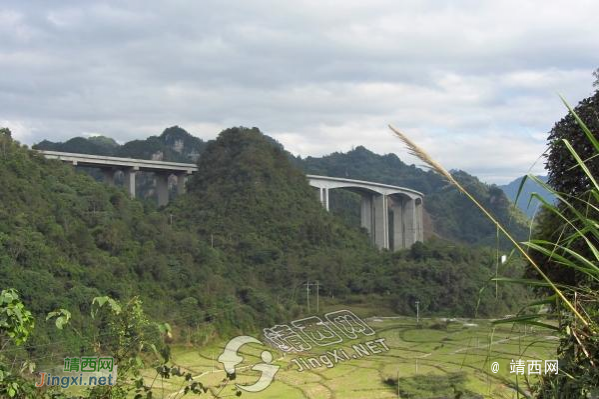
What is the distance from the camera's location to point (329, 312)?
63.7 ft

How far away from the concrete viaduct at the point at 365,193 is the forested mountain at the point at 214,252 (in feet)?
4.82

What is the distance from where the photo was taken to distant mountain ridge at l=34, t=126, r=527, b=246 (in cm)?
3612

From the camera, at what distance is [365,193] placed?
34.1 m

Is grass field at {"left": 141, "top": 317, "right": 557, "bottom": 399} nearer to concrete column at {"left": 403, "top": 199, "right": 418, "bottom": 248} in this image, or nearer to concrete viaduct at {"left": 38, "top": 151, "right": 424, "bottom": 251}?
concrete viaduct at {"left": 38, "top": 151, "right": 424, "bottom": 251}

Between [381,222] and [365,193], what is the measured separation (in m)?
1.67

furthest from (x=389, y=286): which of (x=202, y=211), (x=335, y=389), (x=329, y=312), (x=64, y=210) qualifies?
(x=64, y=210)

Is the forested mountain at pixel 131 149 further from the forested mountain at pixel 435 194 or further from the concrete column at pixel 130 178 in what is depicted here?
the concrete column at pixel 130 178

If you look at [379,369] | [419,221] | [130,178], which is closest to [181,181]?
[130,178]

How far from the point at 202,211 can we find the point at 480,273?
9.72 meters

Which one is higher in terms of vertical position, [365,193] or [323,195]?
[365,193]

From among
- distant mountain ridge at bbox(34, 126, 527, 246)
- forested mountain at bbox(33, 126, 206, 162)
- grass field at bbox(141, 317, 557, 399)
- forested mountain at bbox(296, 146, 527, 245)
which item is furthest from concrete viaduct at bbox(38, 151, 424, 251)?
grass field at bbox(141, 317, 557, 399)

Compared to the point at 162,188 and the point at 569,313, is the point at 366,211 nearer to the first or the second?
the point at 162,188

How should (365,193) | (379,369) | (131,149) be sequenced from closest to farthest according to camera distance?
(379,369), (365,193), (131,149)

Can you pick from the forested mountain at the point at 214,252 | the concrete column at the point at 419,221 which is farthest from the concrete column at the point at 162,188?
the concrete column at the point at 419,221
